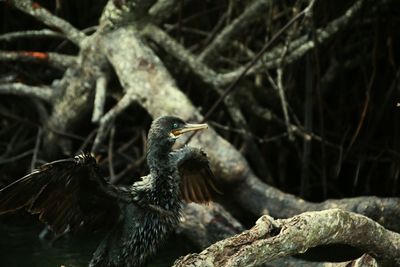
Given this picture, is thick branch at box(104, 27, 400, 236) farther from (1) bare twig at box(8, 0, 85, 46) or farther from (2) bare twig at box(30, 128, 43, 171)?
(2) bare twig at box(30, 128, 43, 171)

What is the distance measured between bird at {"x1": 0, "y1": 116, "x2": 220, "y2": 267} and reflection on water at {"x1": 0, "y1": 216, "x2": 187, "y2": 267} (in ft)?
3.49

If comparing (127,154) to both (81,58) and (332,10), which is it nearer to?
(81,58)

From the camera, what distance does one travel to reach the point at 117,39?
19.6 ft

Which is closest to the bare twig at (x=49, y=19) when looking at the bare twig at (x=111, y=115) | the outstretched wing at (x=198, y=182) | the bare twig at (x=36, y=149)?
the bare twig at (x=111, y=115)

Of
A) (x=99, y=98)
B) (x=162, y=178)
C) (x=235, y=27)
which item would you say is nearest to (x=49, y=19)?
(x=99, y=98)

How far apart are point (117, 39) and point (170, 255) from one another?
70.0 inches

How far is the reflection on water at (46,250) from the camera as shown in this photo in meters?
5.29

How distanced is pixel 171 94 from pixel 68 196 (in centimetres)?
187

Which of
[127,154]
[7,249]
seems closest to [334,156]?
[127,154]

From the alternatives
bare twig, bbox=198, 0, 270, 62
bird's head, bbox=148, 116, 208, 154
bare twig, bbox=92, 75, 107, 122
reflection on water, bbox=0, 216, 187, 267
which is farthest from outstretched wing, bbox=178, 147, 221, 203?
bare twig, bbox=198, 0, 270, 62

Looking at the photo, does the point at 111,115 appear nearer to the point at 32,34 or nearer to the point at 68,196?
the point at 32,34

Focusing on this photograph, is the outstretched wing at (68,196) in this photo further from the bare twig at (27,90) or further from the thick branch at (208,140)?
the bare twig at (27,90)

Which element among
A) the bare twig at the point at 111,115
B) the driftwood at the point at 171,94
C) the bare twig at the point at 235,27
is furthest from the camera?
the bare twig at the point at 235,27

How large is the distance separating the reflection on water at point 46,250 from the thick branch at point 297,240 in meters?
1.89
